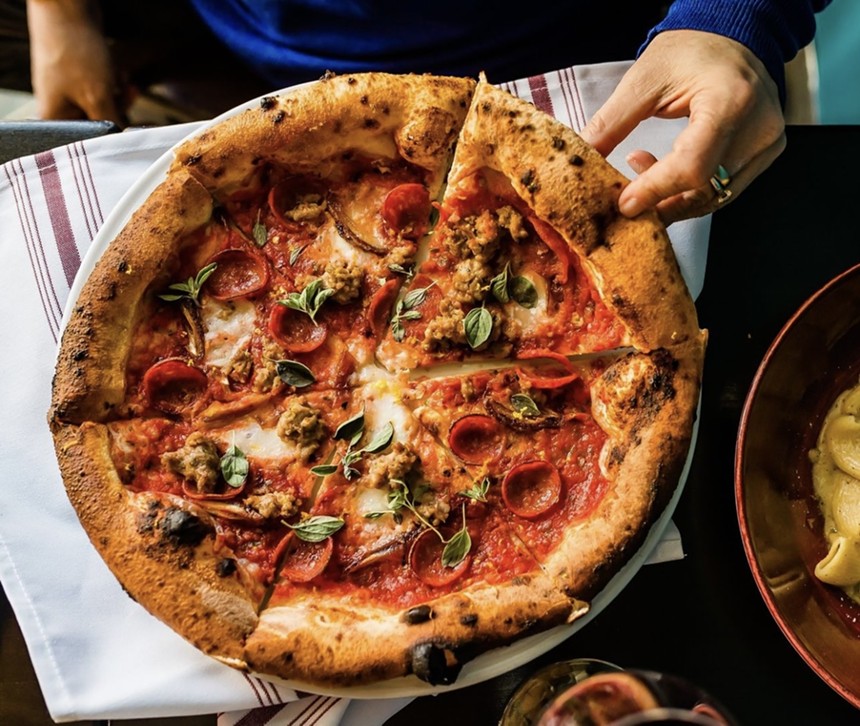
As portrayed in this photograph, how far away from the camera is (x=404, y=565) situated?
2.01 m

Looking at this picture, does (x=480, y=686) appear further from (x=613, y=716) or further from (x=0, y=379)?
(x=0, y=379)

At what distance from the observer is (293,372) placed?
2.12 metres

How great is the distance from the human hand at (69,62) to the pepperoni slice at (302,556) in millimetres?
1496

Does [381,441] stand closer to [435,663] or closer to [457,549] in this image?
[457,549]

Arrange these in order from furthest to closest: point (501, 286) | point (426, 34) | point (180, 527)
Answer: point (426, 34) < point (501, 286) < point (180, 527)

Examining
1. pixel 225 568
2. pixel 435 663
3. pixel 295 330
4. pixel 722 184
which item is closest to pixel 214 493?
pixel 225 568

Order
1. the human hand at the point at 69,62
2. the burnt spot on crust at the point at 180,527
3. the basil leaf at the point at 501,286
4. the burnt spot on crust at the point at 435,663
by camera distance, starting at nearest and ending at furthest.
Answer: the burnt spot on crust at the point at 435,663 < the burnt spot on crust at the point at 180,527 < the basil leaf at the point at 501,286 < the human hand at the point at 69,62

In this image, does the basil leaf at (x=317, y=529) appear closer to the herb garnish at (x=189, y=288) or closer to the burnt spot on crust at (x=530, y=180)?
the herb garnish at (x=189, y=288)

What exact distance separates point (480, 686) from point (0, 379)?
57.3 inches

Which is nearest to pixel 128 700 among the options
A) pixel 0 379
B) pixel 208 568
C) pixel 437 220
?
pixel 208 568

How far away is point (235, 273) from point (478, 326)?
25.3 inches

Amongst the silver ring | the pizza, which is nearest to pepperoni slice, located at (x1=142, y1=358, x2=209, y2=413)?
the pizza

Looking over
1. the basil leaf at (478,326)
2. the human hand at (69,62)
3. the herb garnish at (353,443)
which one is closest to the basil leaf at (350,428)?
the herb garnish at (353,443)

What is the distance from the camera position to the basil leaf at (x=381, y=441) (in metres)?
2.08
